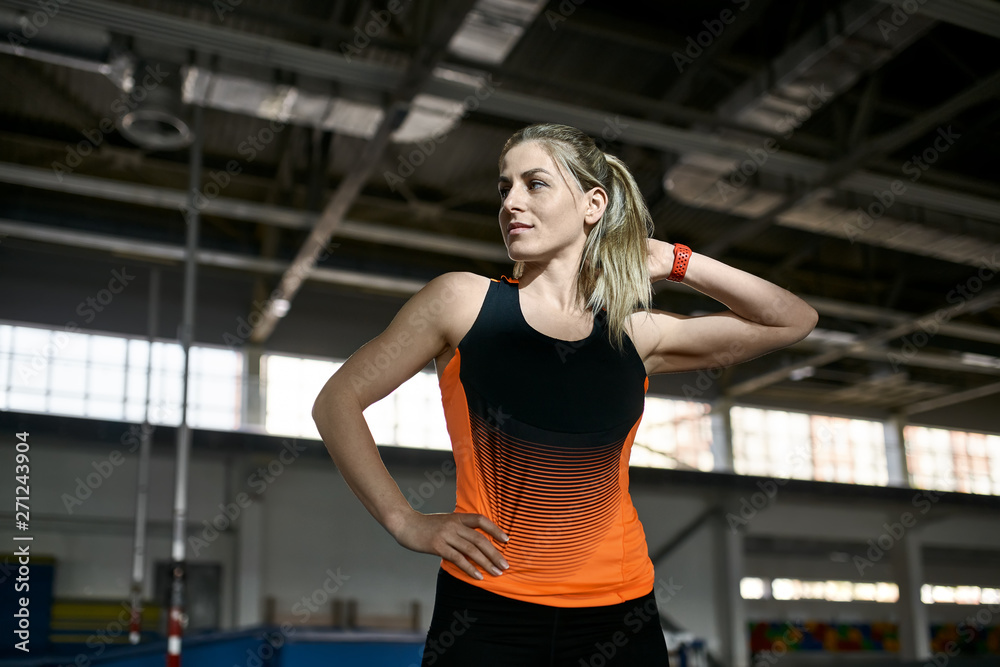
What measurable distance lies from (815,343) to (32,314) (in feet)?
38.3

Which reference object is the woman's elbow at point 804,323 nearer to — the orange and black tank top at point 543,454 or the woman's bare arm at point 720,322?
the woman's bare arm at point 720,322

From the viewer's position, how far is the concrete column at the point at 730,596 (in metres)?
15.0

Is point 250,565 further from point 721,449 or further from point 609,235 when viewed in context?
point 609,235

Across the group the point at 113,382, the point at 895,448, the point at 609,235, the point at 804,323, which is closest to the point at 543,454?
the point at 609,235

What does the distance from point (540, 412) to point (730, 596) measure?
1504 cm

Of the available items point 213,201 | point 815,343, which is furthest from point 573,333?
point 815,343

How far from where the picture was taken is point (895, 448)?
1792 centimetres

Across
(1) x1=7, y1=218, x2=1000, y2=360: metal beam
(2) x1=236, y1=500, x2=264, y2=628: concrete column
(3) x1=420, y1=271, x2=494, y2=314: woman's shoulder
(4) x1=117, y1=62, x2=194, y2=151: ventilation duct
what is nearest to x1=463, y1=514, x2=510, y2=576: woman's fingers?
(3) x1=420, y1=271, x2=494, y2=314: woman's shoulder

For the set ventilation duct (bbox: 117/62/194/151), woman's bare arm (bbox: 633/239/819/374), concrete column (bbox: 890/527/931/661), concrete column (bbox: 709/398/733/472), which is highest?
ventilation duct (bbox: 117/62/194/151)

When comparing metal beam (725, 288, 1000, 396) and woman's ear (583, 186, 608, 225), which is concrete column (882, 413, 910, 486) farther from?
woman's ear (583, 186, 608, 225)

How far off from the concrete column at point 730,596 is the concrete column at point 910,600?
9.68 ft

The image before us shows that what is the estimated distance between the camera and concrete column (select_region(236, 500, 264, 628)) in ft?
40.5

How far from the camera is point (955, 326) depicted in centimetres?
1370

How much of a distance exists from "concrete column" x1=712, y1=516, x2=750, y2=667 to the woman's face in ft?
48.7
